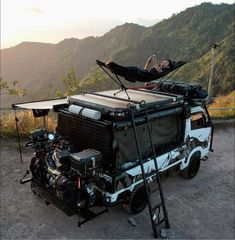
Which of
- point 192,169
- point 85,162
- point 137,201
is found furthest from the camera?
point 192,169

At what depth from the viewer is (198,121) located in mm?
8898

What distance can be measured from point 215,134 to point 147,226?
25.7 ft

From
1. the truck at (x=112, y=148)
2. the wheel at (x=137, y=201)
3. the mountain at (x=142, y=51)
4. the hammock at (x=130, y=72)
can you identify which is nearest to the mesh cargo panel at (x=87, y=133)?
the truck at (x=112, y=148)

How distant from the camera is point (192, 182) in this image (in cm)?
925

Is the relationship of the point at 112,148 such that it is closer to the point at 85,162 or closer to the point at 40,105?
the point at 85,162

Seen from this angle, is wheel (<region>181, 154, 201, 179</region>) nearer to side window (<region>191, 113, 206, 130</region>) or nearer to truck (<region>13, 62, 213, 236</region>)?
truck (<region>13, 62, 213, 236</region>)

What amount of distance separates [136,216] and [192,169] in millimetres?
2807

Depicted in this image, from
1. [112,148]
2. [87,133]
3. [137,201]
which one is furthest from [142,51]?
[112,148]

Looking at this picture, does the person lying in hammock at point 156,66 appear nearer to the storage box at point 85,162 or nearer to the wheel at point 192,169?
the storage box at point 85,162

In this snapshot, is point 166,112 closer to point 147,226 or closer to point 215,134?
point 147,226

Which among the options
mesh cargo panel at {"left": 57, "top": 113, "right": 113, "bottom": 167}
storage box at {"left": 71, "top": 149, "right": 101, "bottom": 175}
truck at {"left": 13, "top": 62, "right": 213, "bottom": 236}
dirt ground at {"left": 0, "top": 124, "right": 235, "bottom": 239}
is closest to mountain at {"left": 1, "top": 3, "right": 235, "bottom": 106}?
dirt ground at {"left": 0, "top": 124, "right": 235, "bottom": 239}

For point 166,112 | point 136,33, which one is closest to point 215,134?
point 166,112

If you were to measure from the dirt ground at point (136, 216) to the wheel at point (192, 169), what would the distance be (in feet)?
0.57

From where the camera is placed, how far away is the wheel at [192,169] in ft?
29.8
